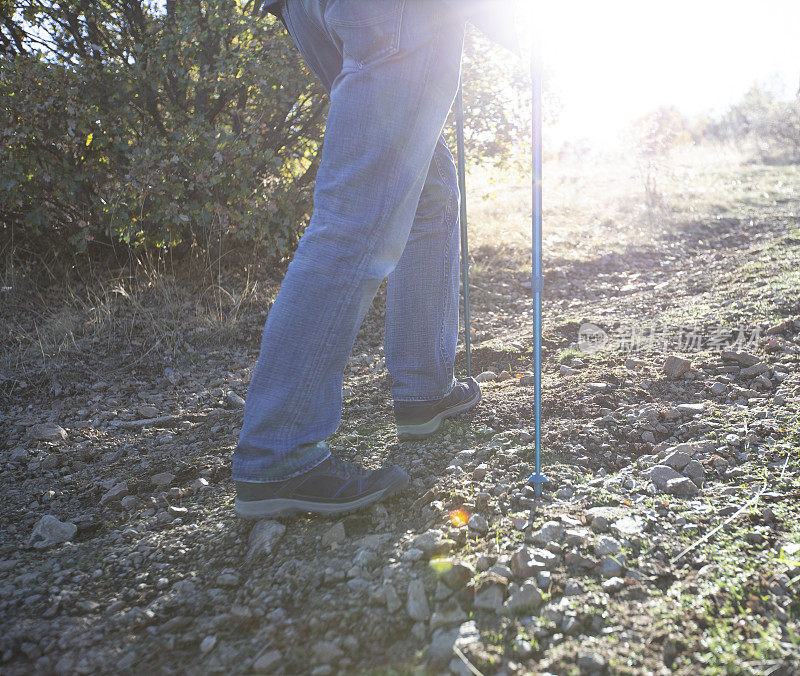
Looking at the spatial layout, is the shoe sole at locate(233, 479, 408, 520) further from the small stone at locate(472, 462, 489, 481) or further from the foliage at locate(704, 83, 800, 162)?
the foliage at locate(704, 83, 800, 162)

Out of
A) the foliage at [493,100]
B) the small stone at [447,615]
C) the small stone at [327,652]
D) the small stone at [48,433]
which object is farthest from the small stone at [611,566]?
the foliage at [493,100]

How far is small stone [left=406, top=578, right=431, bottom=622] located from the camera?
1.28 m

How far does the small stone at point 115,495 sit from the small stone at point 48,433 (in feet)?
2.48

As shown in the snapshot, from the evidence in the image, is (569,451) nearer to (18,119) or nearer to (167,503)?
(167,503)

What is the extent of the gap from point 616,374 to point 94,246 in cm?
397

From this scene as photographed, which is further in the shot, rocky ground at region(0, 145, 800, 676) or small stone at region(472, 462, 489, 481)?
small stone at region(472, 462, 489, 481)

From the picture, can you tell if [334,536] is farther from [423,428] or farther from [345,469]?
[423,428]

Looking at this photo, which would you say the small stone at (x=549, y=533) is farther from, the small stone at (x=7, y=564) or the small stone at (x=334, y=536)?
the small stone at (x=7, y=564)

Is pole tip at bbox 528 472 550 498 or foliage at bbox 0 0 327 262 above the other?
foliage at bbox 0 0 327 262

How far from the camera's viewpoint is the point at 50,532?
1.72 meters

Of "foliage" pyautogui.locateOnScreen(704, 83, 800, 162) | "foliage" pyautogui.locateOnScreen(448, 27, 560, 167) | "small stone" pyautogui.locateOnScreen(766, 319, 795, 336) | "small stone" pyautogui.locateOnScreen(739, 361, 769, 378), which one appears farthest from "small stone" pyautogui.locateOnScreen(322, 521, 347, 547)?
"foliage" pyautogui.locateOnScreen(704, 83, 800, 162)

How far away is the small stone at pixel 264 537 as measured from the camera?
1.58 meters

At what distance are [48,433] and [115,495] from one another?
0.86 m

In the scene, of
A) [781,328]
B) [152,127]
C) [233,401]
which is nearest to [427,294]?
[233,401]
